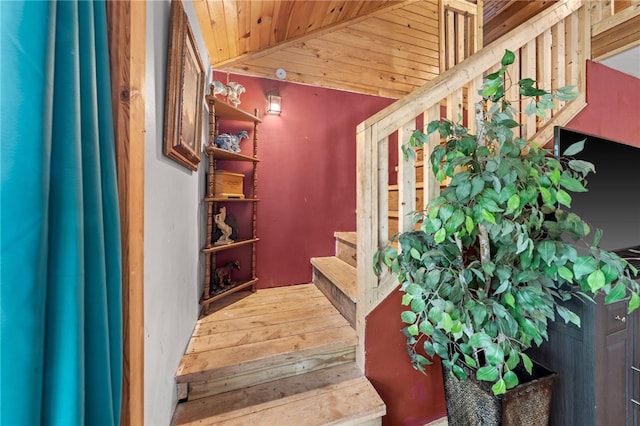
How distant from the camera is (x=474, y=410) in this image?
1.15m

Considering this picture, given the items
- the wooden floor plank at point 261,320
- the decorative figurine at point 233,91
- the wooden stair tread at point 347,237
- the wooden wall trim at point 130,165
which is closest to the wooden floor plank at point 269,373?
the wooden floor plank at point 261,320

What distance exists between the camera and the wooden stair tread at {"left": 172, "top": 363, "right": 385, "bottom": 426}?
1.12 metres

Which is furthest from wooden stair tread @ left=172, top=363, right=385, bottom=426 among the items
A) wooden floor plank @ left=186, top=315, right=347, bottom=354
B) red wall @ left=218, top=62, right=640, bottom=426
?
red wall @ left=218, top=62, right=640, bottom=426

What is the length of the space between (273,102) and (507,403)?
244cm

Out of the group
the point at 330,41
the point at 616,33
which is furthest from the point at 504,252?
the point at 330,41

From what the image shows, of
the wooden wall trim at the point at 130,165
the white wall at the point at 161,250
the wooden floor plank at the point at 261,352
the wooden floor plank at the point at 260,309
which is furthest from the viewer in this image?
the wooden floor plank at the point at 260,309

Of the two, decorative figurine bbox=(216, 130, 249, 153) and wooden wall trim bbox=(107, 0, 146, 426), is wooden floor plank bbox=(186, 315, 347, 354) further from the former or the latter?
decorative figurine bbox=(216, 130, 249, 153)

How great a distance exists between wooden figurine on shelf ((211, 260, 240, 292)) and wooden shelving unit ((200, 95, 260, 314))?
0.01 meters

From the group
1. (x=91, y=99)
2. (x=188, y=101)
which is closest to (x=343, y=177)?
(x=188, y=101)

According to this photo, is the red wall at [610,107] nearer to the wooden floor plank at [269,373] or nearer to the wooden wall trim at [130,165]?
the wooden floor plank at [269,373]

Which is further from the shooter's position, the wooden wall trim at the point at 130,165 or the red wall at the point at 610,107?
the red wall at the point at 610,107

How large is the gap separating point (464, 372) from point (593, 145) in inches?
55.7

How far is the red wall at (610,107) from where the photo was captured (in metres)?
1.76

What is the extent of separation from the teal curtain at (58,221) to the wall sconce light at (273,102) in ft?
5.73
